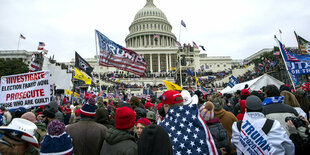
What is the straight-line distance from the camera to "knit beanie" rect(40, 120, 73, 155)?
2322 mm

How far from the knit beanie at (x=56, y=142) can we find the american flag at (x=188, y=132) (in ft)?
4.69

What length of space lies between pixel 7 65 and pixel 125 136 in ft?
174

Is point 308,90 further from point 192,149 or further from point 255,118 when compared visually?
point 192,149

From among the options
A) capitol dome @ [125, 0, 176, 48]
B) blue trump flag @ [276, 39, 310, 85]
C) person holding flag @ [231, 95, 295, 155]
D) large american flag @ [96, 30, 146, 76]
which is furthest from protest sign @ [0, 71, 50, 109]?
capitol dome @ [125, 0, 176, 48]

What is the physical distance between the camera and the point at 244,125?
121 inches

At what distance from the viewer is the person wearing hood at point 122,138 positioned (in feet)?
8.59

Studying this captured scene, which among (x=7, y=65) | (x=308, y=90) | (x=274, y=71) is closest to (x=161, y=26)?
(x=7, y=65)

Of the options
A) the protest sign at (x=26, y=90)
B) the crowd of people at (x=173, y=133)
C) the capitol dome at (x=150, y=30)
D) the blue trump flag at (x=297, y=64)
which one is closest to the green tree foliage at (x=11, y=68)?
the protest sign at (x=26, y=90)

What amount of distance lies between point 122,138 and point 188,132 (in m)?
0.98

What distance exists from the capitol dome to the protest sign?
77.5 metres

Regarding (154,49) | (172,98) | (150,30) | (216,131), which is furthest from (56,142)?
(150,30)

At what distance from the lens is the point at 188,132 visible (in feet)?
9.82

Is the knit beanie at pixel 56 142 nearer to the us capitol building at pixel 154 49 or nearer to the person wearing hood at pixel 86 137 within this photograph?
the person wearing hood at pixel 86 137

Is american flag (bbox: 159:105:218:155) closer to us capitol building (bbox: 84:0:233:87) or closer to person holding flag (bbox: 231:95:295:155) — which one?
person holding flag (bbox: 231:95:295:155)
